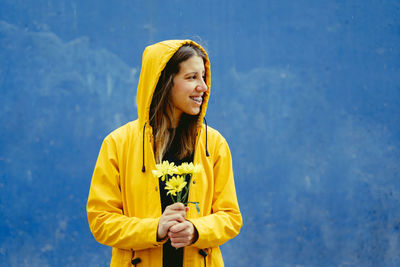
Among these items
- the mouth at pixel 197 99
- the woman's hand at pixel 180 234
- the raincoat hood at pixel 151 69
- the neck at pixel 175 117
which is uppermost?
the raincoat hood at pixel 151 69

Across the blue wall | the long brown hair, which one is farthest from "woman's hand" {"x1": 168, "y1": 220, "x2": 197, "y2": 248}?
the blue wall

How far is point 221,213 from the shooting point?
229 centimetres

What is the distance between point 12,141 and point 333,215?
122 inches

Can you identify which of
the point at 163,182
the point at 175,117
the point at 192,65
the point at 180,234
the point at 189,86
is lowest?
the point at 180,234

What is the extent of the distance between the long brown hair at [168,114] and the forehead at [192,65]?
0.05 feet

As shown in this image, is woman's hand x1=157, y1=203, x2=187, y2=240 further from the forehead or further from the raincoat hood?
the forehead

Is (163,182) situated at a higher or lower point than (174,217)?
higher

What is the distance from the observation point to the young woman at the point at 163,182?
2145 millimetres

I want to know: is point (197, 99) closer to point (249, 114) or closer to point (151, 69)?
point (151, 69)

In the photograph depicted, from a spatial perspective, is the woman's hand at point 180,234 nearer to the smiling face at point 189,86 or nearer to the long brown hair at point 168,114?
the long brown hair at point 168,114

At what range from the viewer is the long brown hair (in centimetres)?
240

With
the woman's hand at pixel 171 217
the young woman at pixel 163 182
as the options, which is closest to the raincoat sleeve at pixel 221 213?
the young woman at pixel 163 182

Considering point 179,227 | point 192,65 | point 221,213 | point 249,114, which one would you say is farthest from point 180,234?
point 249,114

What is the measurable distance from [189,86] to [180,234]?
0.77 meters
